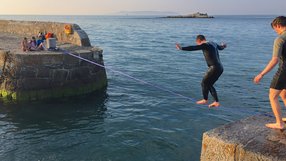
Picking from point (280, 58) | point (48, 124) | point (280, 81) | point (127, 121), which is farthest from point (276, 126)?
point (48, 124)

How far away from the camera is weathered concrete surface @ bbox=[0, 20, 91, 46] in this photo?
18744 millimetres

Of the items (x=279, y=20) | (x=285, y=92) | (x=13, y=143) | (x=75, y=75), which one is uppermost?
(x=279, y=20)

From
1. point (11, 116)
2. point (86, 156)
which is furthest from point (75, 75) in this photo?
point (86, 156)

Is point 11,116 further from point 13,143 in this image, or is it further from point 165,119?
point 165,119

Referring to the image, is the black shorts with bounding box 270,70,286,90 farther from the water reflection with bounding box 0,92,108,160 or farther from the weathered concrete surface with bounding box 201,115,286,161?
the water reflection with bounding box 0,92,108,160

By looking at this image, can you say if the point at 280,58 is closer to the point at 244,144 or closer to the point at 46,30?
the point at 244,144

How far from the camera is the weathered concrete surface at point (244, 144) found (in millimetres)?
5230

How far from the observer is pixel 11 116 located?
13906mm


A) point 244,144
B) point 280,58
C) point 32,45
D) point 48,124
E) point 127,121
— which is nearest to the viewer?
point 244,144

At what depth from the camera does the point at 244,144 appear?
5.50m

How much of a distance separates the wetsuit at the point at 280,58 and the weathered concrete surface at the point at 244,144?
903 millimetres

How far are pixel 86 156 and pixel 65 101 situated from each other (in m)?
5.86

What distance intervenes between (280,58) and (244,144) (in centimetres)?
190

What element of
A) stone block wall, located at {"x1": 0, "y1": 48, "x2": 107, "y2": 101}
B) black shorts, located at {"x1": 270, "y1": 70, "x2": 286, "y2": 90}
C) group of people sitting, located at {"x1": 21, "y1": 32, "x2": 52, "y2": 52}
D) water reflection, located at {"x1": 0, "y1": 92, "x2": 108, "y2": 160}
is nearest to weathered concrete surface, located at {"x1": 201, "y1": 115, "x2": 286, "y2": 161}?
black shorts, located at {"x1": 270, "y1": 70, "x2": 286, "y2": 90}
